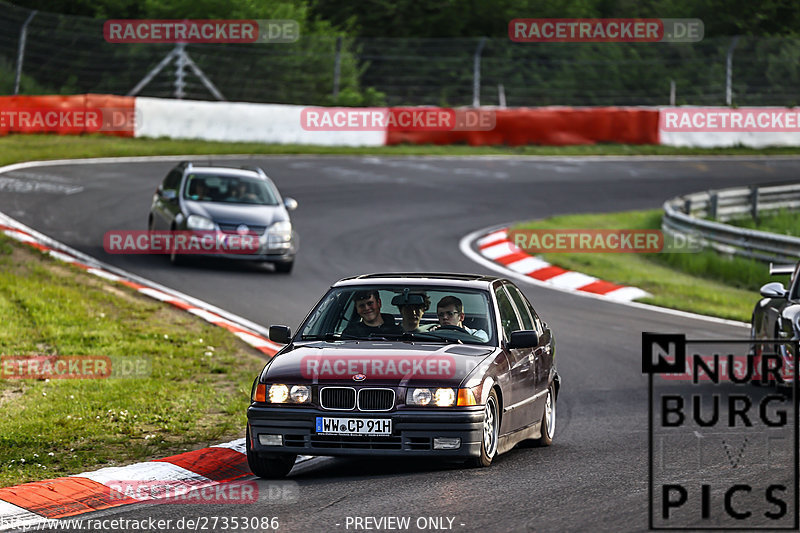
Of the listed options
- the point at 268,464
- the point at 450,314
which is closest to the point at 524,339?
the point at 450,314

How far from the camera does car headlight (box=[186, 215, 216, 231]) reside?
1842 cm

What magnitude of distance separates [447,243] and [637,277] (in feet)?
11.1

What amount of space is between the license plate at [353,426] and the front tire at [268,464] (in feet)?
1.03

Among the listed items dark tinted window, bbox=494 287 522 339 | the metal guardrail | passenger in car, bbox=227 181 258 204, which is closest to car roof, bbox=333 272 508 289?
dark tinted window, bbox=494 287 522 339

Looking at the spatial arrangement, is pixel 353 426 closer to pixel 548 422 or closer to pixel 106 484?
pixel 106 484

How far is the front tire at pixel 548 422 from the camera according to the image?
987cm

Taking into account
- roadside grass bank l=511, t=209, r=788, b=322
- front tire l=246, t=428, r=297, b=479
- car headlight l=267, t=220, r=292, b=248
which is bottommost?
roadside grass bank l=511, t=209, r=788, b=322

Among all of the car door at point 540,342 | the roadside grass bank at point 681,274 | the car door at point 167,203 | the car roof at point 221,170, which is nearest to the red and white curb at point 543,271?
the roadside grass bank at point 681,274

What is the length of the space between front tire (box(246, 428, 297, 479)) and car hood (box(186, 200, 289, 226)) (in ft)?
34.1

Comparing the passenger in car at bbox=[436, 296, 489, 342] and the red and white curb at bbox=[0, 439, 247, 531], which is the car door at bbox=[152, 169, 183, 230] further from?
the passenger in car at bbox=[436, 296, 489, 342]

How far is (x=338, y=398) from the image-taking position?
321 inches

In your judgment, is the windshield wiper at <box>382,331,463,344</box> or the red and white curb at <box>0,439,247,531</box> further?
the windshield wiper at <box>382,331,463,344</box>

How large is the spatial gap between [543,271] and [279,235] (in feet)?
14.3

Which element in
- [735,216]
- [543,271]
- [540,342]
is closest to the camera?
[540,342]
